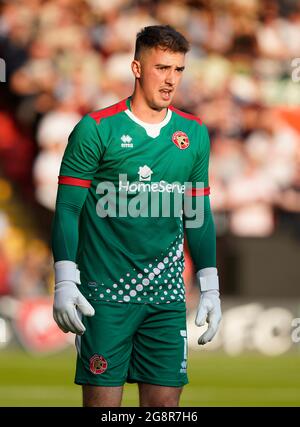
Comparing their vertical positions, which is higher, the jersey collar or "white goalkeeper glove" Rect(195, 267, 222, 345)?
the jersey collar

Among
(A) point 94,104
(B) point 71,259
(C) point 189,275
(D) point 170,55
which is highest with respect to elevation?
(A) point 94,104

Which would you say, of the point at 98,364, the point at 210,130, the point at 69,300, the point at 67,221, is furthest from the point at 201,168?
the point at 210,130

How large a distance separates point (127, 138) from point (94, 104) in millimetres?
11803

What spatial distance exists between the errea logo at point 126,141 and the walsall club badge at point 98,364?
1.08m

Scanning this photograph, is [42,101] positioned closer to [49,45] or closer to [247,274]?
[49,45]

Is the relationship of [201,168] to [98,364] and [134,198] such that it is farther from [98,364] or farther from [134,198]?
[98,364]

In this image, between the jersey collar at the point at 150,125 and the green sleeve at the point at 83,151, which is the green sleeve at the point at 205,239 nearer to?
the jersey collar at the point at 150,125

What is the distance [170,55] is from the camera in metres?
5.84

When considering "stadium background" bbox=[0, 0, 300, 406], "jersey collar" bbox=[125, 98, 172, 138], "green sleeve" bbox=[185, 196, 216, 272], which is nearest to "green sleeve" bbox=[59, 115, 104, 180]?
"jersey collar" bbox=[125, 98, 172, 138]

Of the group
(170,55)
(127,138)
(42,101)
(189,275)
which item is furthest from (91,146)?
(42,101)

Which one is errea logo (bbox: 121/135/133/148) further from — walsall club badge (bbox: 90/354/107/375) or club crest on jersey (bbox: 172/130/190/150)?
walsall club badge (bbox: 90/354/107/375)

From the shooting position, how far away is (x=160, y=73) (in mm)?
5855

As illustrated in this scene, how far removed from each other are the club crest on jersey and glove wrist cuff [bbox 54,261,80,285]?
85 centimetres

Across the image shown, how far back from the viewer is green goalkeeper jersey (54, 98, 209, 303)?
233 inches
